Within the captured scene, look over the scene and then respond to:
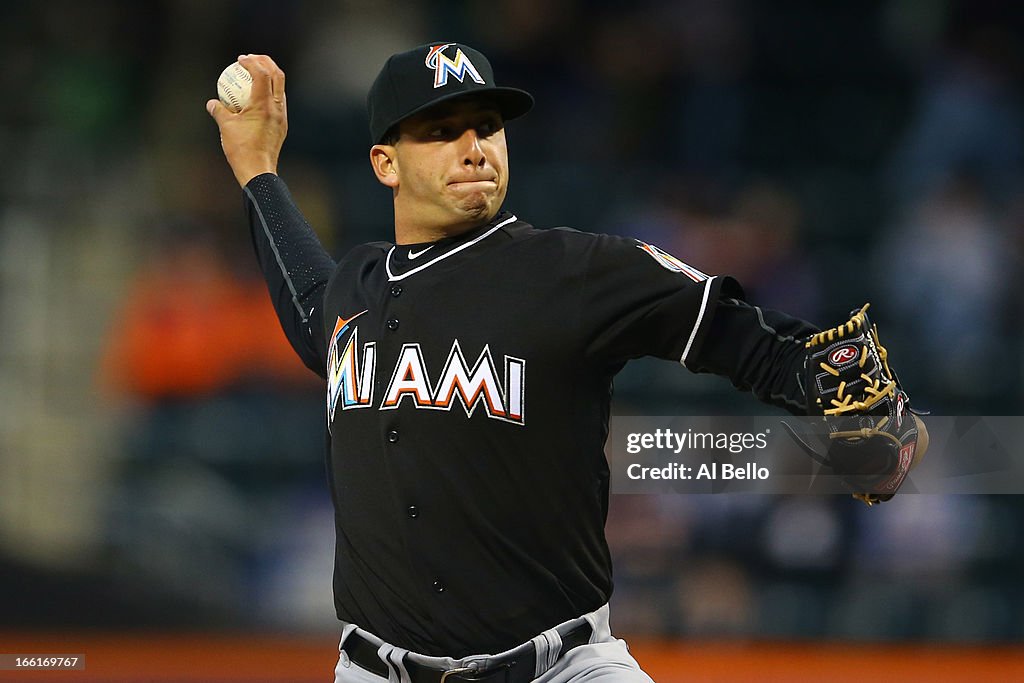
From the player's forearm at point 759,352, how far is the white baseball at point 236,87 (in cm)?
139

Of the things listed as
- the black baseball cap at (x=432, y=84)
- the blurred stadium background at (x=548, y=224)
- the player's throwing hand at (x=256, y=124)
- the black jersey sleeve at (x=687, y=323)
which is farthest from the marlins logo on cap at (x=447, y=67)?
the blurred stadium background at (x=548, y=224)

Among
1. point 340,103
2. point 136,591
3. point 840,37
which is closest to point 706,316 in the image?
point 136,591

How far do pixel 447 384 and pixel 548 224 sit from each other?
441 cm

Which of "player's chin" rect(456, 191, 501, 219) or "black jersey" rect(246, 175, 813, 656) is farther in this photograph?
"player's chin" rect(456, 191, 501, 219)

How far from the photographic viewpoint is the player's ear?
241 cm

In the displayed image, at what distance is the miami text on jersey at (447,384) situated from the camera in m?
2.16

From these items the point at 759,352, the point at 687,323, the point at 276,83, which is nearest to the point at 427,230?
the point at 687,323

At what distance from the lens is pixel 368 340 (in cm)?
232

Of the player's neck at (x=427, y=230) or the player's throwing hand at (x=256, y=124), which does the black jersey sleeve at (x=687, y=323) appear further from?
the player's throwing hand at (x=256, y=124)

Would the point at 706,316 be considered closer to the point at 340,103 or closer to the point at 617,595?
the point at 617,595

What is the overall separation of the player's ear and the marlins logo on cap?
0.19m

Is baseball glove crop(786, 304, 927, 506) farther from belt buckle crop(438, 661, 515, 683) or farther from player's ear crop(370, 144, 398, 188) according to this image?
player's ear crop(370, 144, 398, 188)

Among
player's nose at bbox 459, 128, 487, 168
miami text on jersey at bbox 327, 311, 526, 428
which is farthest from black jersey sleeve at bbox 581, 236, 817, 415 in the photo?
player's nose at bbox 459, 128, 487, 168

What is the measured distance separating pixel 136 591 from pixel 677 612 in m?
2.32
